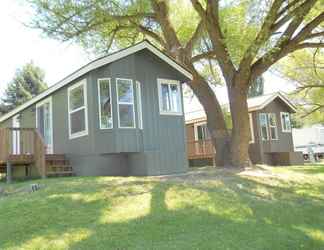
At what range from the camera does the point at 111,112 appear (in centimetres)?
1208

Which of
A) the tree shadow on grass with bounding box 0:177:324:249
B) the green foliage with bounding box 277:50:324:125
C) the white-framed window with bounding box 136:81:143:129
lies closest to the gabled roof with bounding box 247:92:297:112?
the green foliage with bounding box 277:50:324:125

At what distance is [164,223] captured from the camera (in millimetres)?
6848

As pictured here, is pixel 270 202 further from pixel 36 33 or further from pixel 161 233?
pixel 36 33

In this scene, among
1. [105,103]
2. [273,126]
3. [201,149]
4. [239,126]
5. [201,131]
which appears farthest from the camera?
[201,131]

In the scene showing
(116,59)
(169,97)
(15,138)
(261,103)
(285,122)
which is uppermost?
(116,59)

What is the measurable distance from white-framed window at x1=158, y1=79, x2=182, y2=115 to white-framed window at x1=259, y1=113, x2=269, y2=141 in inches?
449

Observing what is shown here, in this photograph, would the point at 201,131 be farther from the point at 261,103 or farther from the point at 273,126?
the point at 273,126

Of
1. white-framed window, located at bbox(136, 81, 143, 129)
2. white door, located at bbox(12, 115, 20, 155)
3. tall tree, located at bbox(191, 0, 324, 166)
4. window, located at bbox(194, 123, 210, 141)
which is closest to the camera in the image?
white-framed window, located at bbox(136, 81, 143, 129)

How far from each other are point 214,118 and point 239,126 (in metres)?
1.38

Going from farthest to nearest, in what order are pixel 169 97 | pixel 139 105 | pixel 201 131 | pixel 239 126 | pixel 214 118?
pixel 201 131 < pixel 214 118 < pixel 239 126 < pixel 169 97 < pixel 139 105

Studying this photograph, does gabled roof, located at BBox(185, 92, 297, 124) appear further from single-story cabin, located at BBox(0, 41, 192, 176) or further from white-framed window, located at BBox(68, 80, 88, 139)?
white-framed window, located at BBox(68, 80, 88, 139)

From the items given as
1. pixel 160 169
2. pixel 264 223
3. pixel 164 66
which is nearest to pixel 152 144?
pixel 160 169

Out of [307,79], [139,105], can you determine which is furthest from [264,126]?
[139,105]

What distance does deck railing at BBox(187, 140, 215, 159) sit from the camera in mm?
23500
